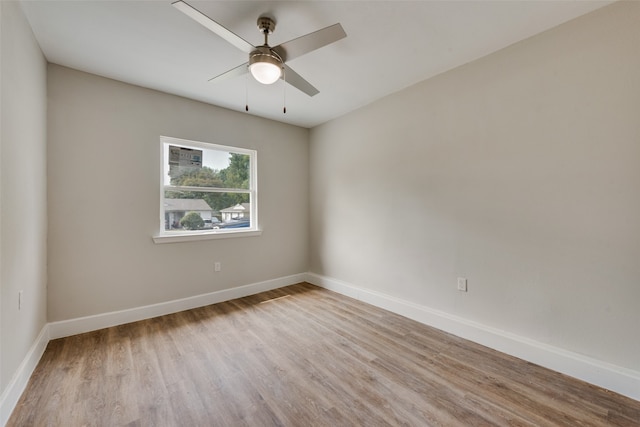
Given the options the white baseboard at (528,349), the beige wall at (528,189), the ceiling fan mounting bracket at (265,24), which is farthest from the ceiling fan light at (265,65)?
the white baseboard at (528,349)

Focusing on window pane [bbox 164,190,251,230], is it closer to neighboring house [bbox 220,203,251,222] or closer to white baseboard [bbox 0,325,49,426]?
neighboring house [bbox 220,203,251,222]

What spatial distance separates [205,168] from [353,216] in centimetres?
200

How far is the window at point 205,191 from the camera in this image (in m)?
3.05

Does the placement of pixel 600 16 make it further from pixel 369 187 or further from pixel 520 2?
pixel 369 187

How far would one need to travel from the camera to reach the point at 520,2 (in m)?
1.70

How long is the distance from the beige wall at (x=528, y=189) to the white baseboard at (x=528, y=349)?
0.17ft

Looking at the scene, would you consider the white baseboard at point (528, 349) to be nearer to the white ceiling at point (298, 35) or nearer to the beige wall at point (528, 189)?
the beige wall at point (528, 189)

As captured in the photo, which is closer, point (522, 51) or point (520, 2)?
point (520, 2)

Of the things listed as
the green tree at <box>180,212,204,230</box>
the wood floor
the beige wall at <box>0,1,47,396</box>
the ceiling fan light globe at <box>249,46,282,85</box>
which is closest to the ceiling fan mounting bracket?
the ceiling fan light globe at <box>249,46,282,85</box>

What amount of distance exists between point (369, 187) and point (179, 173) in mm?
2306

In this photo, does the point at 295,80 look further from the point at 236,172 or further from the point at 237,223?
the point at 237,223

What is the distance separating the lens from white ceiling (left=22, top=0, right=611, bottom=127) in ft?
5.71

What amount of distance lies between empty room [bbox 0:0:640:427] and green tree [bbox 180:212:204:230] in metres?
Answer: 0.03

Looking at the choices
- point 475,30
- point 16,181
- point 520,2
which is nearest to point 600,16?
point 520,2
